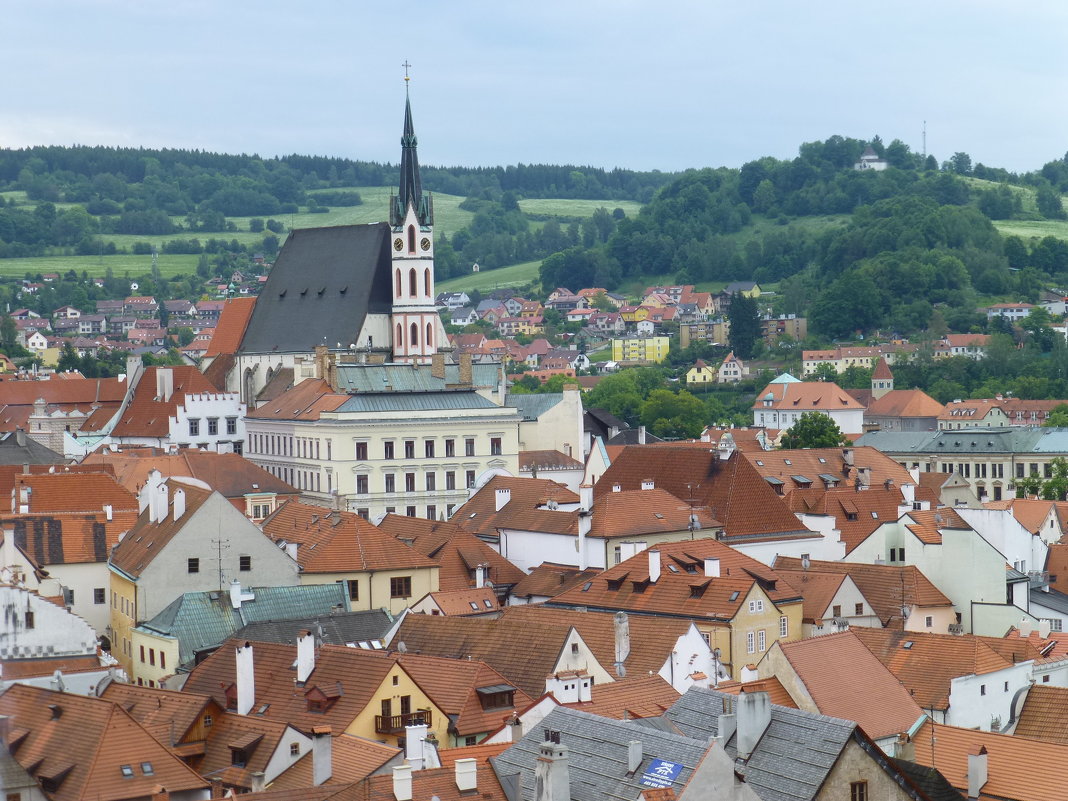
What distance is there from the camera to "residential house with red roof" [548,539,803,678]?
5119 cm

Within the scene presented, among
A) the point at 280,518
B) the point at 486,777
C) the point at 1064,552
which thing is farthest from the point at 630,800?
the point at 1064,552

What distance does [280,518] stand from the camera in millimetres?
66250

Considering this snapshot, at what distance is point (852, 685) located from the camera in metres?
39.4

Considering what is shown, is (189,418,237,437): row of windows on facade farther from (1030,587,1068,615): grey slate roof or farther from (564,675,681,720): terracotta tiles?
(564,675,681,720): terracotta tiles

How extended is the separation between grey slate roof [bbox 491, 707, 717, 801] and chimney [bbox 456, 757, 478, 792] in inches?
33.5

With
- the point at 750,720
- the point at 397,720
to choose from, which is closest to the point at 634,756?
the point at 750,720

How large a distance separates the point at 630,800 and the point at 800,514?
44.9 m

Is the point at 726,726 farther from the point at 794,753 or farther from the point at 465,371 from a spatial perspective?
the point at 465,371

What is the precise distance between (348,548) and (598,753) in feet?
96.7

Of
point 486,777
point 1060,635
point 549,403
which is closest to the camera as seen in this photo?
point 486,777

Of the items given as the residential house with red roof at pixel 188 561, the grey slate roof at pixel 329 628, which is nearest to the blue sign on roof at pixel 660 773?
the grey slate roof at pixel 329 628

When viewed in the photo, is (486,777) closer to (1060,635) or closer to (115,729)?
(115,729)

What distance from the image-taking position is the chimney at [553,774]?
28.3 metres

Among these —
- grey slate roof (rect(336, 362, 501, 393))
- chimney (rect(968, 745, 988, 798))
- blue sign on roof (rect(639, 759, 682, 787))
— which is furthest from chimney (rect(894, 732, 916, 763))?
grey slate roof (rect(336, 362, 501, 393))
